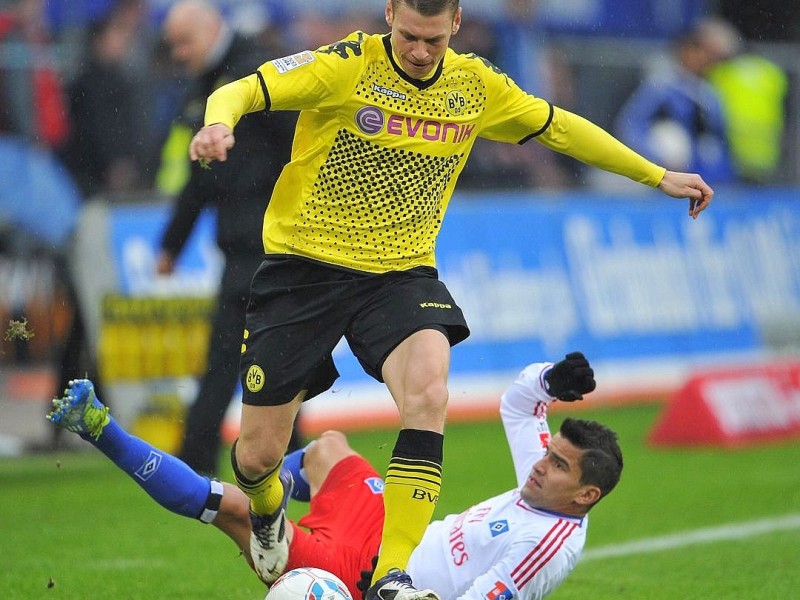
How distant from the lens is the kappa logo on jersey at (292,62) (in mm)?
5500

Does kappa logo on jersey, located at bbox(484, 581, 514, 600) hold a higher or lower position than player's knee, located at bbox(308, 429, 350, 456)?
lower

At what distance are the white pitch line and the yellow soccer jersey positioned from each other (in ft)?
8.52

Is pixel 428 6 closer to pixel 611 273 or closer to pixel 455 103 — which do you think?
pixel 455 103

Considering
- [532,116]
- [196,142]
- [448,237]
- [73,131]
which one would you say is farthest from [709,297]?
[196,142]

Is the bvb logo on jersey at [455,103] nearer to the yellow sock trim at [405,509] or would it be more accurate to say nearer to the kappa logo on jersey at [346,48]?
the kappa logo on jersey at [346,48]

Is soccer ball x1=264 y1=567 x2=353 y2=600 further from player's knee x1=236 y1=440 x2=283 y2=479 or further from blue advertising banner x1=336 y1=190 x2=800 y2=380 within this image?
blue advertising banner x1=336 y1=190 x2=800 y2=380

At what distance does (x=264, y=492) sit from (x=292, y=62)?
166 cm

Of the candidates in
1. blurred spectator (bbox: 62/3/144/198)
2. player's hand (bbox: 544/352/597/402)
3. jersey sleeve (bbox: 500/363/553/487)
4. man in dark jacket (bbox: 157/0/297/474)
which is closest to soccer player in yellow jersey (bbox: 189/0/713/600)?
player's hand (bbox: 544/352/597/402)

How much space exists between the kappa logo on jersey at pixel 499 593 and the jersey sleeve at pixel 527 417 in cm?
71

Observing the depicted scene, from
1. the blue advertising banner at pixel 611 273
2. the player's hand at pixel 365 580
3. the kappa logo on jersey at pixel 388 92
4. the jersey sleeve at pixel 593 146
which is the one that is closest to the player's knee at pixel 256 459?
the player's hand at pixel 365 580

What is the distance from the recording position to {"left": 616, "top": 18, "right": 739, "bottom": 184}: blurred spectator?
1468 centimetres

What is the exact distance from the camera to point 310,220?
227 inches

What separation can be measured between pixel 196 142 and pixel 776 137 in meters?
12.5

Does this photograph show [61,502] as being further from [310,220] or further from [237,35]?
[310,220]
